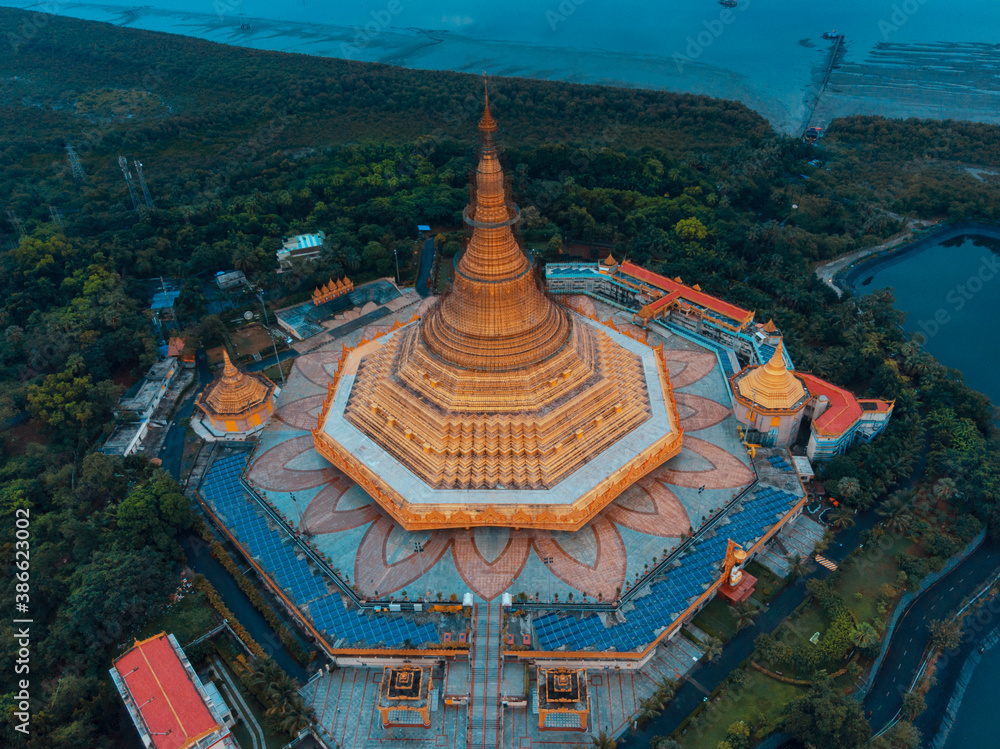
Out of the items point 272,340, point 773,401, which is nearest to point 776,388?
point 773,401

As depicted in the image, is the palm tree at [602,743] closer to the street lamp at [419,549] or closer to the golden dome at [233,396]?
the street lamp at [419,549]

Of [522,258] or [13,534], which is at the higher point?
[522,258]

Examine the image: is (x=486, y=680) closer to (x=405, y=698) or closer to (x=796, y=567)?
(x=405, y=698)

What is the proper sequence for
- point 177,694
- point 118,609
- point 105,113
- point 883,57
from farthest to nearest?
1. point 883,57
2. point 105,113
3. point 118,609
4. point 177,694

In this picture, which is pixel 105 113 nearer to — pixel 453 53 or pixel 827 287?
pixel 453 53

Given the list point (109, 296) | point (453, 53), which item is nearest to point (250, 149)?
point (109, 296)

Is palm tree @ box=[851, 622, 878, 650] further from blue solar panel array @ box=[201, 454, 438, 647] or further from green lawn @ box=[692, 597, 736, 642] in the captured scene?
blue solar panel array @ box=[201, 454, 438, 647]

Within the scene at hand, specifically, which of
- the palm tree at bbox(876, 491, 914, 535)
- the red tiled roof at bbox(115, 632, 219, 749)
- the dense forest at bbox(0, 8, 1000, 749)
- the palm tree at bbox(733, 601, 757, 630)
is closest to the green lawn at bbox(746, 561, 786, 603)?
the palm tree at bbox(733, 601, 757, 630)
